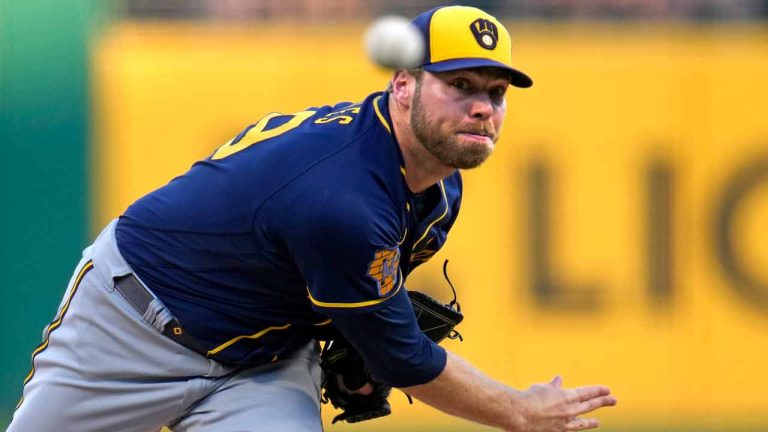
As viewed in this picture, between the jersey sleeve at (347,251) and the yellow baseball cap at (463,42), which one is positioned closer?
the jersey sleeve at (347,251)

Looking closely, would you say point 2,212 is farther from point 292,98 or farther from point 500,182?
point 500,182

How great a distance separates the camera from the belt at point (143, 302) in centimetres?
377

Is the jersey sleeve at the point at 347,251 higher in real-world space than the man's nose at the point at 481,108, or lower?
lower

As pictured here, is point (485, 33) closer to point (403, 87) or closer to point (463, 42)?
point (463, 42)

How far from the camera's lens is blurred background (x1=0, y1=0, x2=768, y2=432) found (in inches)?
314

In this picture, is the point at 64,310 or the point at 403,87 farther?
the point at 64,310

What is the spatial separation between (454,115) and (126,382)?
3.77 ft

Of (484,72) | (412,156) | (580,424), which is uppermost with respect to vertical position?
(484,72)

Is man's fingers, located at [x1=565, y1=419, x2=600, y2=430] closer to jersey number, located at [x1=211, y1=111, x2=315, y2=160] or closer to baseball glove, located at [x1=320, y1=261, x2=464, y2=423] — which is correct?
baseball glove, located at [x1=320, y1=261, x2=464, y2=423]

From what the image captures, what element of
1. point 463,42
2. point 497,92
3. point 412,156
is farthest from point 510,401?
point 463,42

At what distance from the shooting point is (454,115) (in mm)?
3586

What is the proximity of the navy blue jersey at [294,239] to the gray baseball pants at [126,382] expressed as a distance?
0.24 ft

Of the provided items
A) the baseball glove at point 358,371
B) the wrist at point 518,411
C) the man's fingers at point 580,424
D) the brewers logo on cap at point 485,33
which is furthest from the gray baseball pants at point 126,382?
the brewers logo on cap at point 485,33

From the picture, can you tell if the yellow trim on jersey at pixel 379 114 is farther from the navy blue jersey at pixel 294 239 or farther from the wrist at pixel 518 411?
the wrist at pixel 518 411
